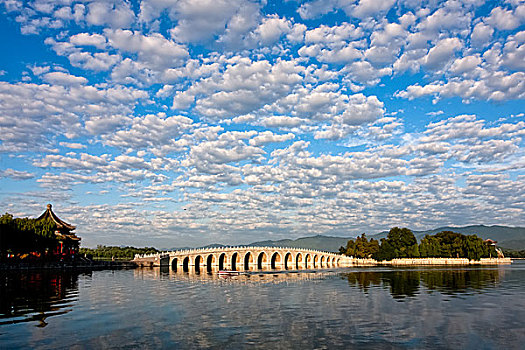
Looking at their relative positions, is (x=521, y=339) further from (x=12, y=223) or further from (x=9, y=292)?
(x=12, y=223)

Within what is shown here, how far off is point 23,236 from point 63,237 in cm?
2318

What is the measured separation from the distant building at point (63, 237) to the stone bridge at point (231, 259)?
14.4m

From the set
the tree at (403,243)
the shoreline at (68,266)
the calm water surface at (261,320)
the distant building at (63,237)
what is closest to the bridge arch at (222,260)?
the shoreline at (68,266)

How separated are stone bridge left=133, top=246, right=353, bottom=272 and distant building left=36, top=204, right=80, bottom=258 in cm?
1441

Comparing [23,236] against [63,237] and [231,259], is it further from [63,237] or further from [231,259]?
[231,259]

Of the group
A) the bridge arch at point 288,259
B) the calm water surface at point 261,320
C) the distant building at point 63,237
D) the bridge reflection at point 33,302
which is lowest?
the bridge arch at point 288,259

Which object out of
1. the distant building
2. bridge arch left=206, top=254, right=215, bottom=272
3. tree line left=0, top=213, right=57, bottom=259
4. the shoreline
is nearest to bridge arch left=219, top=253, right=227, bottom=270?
bridge arch left=206, top=254, right=215, bottom=272

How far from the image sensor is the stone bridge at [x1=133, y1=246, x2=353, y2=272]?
96688mm

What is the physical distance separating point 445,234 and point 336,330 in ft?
420

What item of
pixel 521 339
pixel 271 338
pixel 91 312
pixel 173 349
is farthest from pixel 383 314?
pixel 91 312

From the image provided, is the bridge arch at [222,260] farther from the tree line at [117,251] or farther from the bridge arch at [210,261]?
the tree line at [117,251]

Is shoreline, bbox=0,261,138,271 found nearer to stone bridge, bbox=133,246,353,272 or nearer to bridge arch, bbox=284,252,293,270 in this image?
stone bridge, bbox=133,246,353,272

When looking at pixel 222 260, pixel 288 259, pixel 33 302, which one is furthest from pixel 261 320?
pixel 288 259

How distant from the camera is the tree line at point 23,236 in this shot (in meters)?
60.9
